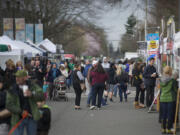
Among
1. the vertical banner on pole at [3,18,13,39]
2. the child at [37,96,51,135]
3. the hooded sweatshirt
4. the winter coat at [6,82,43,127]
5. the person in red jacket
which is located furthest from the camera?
the vertical banner on pole at [3,18,13,39]

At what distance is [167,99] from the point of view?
37.0ft

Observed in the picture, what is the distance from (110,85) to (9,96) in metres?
13.5

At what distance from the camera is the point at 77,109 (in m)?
17.0

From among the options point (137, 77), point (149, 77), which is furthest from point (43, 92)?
point (137, 77)

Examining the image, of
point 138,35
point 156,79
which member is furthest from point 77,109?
point 138,35

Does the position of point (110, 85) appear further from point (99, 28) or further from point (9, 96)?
point (99, 28)

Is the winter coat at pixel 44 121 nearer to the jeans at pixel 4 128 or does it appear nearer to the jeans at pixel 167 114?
the jeans at pixel 4 128

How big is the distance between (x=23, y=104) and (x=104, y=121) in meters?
6.47

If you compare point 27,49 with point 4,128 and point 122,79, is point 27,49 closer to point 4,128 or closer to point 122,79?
point 122,79

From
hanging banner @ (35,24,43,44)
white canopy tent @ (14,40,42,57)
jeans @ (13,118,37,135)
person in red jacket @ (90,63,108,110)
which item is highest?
hanging banner @ (35,24,43,44)

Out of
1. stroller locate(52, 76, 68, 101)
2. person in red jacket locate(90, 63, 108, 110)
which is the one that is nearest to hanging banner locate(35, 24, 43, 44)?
stroller locate(52, 76, 68, 101)

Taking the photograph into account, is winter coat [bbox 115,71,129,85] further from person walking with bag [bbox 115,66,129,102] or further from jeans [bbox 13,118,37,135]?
jeans [bbox 13,118,37,135]

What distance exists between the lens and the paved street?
11.6 m

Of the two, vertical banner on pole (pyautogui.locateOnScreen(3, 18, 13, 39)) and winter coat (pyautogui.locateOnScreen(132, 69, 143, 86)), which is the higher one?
vertical banner on pole (pyautogui.locateOnScreen(3, 18, 13, 39))
